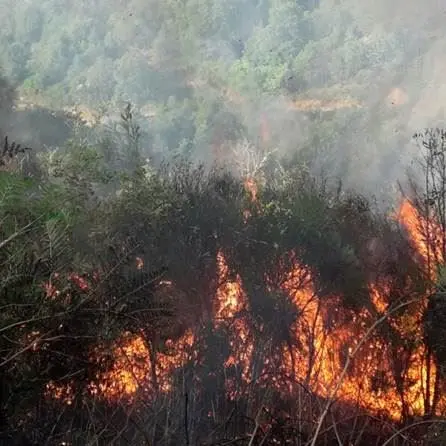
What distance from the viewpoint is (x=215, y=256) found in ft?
56.5

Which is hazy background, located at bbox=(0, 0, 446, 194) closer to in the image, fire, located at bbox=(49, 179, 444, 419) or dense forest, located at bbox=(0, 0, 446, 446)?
dense forest, located at bbox=(0, 0, 446, 446)

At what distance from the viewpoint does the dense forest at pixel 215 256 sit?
4488mm

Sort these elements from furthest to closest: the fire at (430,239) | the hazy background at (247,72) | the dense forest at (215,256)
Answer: the hazy background at (247,72), the fire at (430,239), the dense forest at (215,256)

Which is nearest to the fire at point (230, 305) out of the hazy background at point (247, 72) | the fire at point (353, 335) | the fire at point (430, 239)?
the fire at point (353, 335)

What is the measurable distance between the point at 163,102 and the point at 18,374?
174ft

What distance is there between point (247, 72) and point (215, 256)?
4603 centimetres

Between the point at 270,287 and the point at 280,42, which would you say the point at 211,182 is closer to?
the point at 270,287

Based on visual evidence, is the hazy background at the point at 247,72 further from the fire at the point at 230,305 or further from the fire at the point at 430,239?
the fire at the point at 230,305

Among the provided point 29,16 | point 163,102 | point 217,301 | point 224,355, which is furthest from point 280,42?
point 224,355

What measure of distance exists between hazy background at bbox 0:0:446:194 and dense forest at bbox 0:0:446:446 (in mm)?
298

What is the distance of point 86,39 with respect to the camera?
59969 mm

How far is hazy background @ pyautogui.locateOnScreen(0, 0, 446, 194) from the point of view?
4978 cm

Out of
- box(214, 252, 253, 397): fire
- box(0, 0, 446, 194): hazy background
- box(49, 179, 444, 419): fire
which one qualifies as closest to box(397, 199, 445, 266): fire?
box(49, 179, 444, 419): fire

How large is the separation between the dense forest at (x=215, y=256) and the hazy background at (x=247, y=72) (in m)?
0.30
